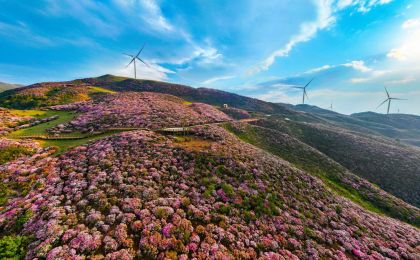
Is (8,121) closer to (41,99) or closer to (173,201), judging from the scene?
(41,99)

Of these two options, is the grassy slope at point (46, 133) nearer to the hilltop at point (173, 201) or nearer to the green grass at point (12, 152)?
the hilltop at point (173, 201)

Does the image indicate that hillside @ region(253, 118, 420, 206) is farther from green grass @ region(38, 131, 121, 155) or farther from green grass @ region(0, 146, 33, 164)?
green grass @ region(0, 146, 33, 164)

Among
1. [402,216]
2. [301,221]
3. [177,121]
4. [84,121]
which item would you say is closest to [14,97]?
[84,121]

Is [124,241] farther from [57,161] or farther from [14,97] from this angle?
[14,97]

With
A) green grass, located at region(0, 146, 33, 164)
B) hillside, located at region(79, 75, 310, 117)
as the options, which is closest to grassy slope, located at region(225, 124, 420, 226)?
green grass, located at region(0, 146, 33, 164)

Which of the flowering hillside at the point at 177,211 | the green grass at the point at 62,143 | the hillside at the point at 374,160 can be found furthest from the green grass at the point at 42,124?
the hillside at the point at 374,160

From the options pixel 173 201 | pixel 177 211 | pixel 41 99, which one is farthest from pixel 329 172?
pixel 41 99
